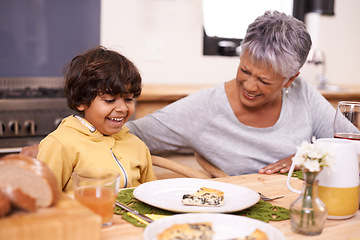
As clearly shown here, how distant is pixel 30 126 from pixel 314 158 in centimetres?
191

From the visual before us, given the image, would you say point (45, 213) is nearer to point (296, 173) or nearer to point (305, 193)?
point (305, 193)

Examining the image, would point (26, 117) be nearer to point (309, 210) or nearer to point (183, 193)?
point (183, 193)

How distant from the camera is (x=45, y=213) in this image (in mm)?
806

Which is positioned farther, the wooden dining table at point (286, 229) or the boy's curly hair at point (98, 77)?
the boy's curly hair at point (98, 77)

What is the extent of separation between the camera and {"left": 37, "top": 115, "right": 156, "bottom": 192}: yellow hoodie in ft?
4.39

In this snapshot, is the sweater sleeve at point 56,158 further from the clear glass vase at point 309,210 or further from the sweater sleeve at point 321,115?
the sweater sleeve at point 321,115

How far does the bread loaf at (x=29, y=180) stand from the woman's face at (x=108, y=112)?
1.93ft

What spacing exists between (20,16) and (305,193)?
251 cm

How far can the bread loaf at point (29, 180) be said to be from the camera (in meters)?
0.83

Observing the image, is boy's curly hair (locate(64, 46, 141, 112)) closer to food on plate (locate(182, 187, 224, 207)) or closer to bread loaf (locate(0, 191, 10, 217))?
food on plate (locate(182, 187, 224, 207))

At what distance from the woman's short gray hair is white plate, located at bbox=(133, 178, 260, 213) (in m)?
0.65

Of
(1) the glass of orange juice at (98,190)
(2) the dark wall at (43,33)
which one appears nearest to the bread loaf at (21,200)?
(1) the glass of orange juice at (98,190)

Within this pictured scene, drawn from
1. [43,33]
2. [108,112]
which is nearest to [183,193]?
[108,112]

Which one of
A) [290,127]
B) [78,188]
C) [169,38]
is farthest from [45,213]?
[169,38]
